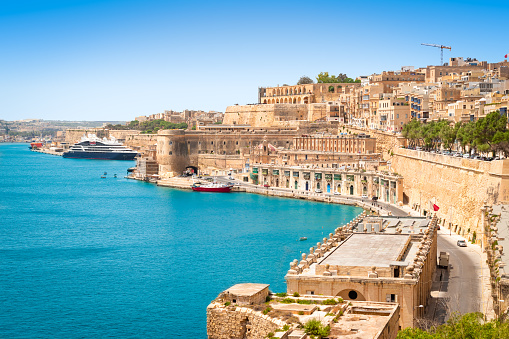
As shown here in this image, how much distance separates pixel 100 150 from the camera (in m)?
115

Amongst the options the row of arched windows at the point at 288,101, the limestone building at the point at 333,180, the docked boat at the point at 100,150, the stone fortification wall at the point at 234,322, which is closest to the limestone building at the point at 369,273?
the stone fortification wall at the point at 234,322

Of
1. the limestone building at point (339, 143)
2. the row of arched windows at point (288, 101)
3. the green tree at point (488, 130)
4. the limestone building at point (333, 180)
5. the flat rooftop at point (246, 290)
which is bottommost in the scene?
the limestone building at point (333, 180)

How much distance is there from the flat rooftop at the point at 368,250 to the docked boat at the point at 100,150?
94.7 meters

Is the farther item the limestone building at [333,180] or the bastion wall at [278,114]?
the bastion wall at [278,114]

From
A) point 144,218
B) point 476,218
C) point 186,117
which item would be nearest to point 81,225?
point 144,218

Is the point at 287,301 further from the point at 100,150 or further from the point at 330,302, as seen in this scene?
the point at 100,150

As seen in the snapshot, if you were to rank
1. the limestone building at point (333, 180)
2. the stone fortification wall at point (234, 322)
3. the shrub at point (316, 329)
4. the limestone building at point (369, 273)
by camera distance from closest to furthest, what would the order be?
the shrub at point (316, 329)
the stone fortification wall at point (234, 322)
the limestone building at point (369, 273)
the limestone building at point (333, 180)

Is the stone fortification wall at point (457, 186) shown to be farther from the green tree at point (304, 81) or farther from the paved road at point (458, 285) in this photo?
the green tree at point (304, 81)

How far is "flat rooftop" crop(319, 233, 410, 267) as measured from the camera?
16.7 metres

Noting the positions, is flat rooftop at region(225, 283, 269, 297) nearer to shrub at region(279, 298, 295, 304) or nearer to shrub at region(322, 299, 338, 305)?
shrub at region(279, 298, 295, 304)

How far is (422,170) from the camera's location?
40.6 meters

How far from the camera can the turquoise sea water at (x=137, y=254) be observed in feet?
72.2

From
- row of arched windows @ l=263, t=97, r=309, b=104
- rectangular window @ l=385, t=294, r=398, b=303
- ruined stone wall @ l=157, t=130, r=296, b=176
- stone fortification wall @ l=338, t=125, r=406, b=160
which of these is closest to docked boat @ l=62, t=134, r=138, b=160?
row of arched windows @ l=263, t=97, r=309, b=104

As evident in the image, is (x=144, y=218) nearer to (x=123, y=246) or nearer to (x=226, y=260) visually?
(x=123, y=246)
